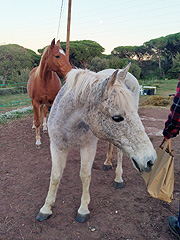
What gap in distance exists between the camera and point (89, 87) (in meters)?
1.50

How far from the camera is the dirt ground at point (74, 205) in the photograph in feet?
6.38

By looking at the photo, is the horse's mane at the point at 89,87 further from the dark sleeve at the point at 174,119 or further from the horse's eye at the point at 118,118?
the dark sleeve at the point at 174,119

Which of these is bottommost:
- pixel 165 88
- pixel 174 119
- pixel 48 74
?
pixel 165 88

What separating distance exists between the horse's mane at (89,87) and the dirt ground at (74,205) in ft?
5.02

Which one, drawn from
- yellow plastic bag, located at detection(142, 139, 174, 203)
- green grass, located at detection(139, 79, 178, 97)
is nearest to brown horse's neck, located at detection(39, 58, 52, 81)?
yellow plastic bag, located at detection(142, 139, 174, 203)

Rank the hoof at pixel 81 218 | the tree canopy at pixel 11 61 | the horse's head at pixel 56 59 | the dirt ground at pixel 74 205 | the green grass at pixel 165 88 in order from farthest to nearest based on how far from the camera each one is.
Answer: the tree canopy at pixel 11 61, the green grass at pixel 165 88, the horse's head at pixel 56 59, the hoof at pixel 81 218, the dirt ground at pixel 74 205

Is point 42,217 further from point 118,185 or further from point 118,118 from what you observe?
point 118,118

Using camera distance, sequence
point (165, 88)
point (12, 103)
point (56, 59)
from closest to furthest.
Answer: point (56, 59), point (12, 103), point (165, 88)

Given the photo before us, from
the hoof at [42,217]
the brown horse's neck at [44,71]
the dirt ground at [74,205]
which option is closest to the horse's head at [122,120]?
the dirt ground at [74,205]

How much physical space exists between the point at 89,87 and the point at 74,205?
67.9 inches

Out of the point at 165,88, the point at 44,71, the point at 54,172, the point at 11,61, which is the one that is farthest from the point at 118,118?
the point at 11,61

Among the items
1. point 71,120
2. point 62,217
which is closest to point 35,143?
point 62,217

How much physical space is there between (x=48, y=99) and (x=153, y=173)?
319 cm

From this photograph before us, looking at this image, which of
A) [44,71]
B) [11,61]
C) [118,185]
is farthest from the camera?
[11,61]
